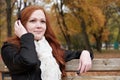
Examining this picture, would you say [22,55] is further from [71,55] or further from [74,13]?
[74,13]

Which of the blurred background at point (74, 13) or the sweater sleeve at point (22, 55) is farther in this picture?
the blurred background at point (74, 13)

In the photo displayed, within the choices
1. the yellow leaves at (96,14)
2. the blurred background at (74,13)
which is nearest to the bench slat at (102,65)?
the blurred background at (74,13)

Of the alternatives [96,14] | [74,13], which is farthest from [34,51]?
[74,13]

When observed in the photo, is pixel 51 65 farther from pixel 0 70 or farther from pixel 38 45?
pixel 0 70

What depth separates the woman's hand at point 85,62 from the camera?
360 centimetres

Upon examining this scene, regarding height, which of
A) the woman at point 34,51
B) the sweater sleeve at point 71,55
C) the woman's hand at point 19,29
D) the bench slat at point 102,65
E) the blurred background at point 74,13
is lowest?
the blurred background at point 74,13

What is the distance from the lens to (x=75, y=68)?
4.36m

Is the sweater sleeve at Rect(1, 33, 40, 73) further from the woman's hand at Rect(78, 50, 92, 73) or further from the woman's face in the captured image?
the woman's hand at Rect(78, 50, 92, 73)

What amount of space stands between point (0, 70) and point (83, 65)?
132cm

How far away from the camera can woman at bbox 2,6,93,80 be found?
322 cm

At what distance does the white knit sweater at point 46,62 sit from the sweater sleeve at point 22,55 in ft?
0.35

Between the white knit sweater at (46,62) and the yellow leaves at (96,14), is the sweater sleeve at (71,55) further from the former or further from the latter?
the yellow leaves at (96,14)

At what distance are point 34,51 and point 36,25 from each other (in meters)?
0.30

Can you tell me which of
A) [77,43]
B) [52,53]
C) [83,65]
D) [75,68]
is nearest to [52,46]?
[52,53]
